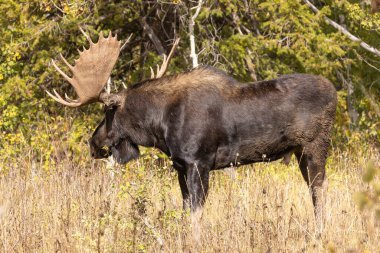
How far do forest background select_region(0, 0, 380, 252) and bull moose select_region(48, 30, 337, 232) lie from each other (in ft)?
10.1

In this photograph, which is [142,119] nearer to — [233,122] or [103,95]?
[103,95]

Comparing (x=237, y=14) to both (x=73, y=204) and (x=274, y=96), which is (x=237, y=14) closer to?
(x=274, y=96)

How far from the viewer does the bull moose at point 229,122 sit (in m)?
7.25

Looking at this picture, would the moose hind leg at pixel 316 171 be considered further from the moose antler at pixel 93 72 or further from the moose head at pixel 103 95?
the moose antler at pixel 93 72

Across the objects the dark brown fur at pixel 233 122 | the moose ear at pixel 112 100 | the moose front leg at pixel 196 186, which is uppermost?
the dark brown fur at pixel 233 122

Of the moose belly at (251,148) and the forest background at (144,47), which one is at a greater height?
the moose belly at (251,148)

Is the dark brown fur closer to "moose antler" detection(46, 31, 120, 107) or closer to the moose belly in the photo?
the moose belly

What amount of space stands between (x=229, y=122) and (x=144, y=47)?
6.00 metres

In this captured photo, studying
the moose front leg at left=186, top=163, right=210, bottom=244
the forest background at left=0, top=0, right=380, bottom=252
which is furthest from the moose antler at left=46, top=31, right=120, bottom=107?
the forest background at left=0, top=0, right=380, bottom=252

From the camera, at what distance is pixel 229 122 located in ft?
24.2

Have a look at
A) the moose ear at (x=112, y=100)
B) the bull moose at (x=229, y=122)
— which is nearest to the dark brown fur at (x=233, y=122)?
the bull moose at (x=229, y=122)

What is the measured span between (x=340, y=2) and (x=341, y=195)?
480 centimetres

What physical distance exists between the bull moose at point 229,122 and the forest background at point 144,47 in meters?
3.07

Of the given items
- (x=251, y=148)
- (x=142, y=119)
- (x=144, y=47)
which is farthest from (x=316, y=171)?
(x=144, y=47)
